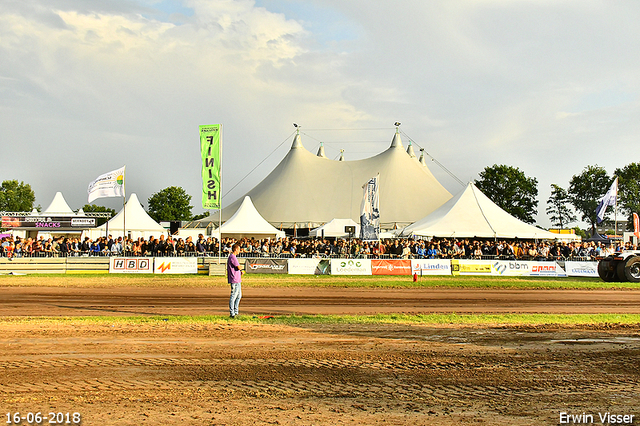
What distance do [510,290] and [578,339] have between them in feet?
42.3

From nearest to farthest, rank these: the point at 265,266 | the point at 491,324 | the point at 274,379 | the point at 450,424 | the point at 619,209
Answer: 1. the point at 450,424
2. the point at 274,379
3. the point at 491,324
4. the point at 265,266
5. the point at 619,209

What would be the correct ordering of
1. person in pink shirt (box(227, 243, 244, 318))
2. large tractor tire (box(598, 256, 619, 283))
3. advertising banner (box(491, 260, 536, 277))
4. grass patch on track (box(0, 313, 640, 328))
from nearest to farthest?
grass patch on track (box(0, 313, 640, 328)) → person in pink shirt (box(227, 243, 244, 318)) → large tractor tire (box(598, 256, 619, 283)) → advertising banner (box(491, 260, 536, 277))

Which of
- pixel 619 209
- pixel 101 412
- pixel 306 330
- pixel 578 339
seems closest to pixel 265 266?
pixel 306 330

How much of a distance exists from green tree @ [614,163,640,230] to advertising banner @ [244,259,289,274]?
239ft

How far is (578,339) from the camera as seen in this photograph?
10492mm

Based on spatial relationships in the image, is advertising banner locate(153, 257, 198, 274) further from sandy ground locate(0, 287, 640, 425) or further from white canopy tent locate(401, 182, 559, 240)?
sandy ground locate(0, 287, 640, 425)

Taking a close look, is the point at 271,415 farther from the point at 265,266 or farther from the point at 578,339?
the point at 265,266

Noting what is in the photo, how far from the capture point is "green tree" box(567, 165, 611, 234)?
87.1 meters

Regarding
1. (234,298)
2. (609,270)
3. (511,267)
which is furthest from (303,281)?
(609,270)

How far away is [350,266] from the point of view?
2867 centimetres

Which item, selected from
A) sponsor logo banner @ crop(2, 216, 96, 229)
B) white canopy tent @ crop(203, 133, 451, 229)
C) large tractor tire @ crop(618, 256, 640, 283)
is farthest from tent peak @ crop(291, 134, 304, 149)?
large tractor tire @ crop(618, 256, 640, 283)

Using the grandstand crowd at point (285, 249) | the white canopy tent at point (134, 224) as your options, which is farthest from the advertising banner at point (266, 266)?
the white canopy tent at point (134, 224)

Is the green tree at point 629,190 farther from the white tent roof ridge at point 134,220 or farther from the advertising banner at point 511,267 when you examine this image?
the white tent roof ridge at point 134,220

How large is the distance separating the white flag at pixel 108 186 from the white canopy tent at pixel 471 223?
19737mm
